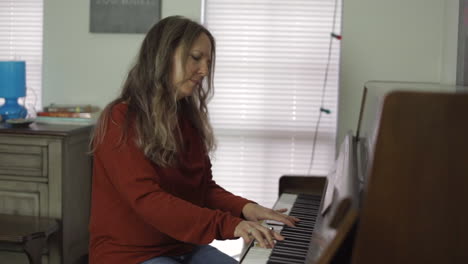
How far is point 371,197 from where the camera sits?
3.75ft

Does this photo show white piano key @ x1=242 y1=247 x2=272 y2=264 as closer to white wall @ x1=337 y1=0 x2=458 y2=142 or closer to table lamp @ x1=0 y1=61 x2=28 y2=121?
white wall @ x1=337 y1=0 x2=458 y2=142

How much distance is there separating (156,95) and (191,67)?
0.47 ft

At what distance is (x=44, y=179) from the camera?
Answer: 3.31 metres

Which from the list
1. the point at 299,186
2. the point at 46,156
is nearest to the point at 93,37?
the point at 46,156

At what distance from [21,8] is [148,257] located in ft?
8.37

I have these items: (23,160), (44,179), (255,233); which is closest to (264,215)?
(255,233)

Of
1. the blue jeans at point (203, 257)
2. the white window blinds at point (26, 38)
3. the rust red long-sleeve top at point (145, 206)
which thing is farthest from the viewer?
the white window blinds at point (26, 38)

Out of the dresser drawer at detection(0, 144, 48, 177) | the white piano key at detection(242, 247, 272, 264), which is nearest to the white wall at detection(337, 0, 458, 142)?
the dresser drawer at detection(0, 144, 48, 177)

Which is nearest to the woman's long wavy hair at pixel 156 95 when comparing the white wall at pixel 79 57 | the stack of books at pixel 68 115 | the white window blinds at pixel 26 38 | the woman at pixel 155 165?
the woman at pixel 155 165

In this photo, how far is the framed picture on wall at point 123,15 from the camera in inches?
147

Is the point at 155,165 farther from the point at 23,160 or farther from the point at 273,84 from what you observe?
the point at 273,84

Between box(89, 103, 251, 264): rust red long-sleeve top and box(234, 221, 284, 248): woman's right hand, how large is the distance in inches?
1.1

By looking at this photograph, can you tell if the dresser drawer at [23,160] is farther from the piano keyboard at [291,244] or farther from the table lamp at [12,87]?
the piano keyboard at [291,244]

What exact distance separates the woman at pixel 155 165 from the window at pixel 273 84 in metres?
1.59
